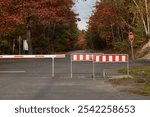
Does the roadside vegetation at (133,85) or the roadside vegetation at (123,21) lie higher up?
the roadside vegetation at (123,21)

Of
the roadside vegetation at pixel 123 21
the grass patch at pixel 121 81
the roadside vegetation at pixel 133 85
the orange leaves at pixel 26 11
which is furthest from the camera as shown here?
the roadside vegetation at pixel 123 21

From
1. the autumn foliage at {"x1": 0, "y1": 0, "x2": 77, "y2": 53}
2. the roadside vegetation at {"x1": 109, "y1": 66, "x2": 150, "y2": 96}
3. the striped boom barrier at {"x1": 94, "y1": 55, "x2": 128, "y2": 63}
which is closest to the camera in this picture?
the roadside vegetation at {"x1": 109, "y1": 66, "x2": 150, "y2": 96}

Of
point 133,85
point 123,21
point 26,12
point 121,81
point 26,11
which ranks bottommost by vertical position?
point 133,85

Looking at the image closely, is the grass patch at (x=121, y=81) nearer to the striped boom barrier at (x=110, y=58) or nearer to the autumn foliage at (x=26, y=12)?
the striped boom barrier at (x=110, y=58)

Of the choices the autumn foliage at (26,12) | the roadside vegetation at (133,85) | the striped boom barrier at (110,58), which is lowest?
the roadside vegetation at (133,85)

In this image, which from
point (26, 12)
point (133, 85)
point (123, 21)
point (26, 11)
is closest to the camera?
point (133, 85)

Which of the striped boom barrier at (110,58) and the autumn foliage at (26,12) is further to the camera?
the autumn foliage at (26,12)

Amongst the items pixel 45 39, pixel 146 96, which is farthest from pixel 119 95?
pixel 45 39

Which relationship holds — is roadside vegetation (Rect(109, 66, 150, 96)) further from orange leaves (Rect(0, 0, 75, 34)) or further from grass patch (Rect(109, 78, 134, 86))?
orange leaves (Rect(0, 0, 75, 34))

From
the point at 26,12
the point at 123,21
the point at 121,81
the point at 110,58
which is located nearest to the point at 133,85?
the point at 121,81

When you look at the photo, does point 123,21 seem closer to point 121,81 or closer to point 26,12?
point 26,12

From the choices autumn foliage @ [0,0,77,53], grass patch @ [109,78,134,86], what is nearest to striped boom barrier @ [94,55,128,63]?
grass patch @ [109,78,134,86]

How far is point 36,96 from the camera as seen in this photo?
14.7 meters

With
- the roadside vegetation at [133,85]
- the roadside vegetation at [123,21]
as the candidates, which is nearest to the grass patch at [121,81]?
the roadside vegetation at [133,85]
